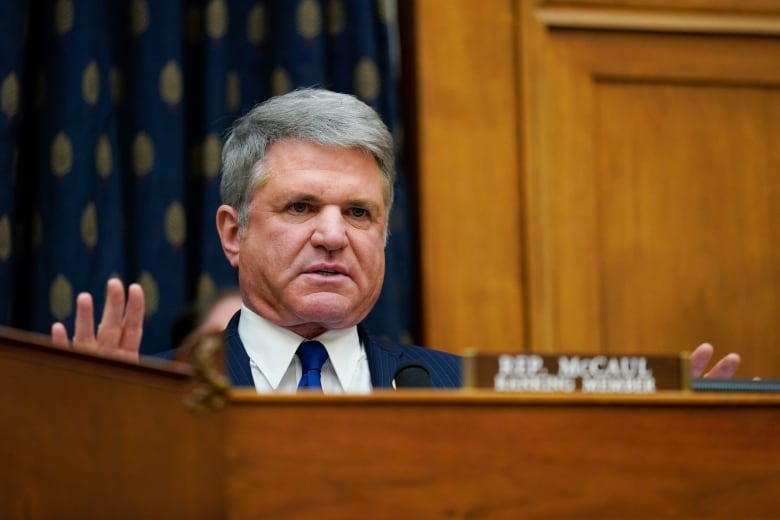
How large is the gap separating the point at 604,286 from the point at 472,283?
0.41 m

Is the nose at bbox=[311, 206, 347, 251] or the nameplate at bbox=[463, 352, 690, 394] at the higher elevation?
the nose at bbox=[311, 206, 347, 251]

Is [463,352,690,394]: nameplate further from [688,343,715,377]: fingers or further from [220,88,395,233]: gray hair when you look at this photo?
[220,88,395,233]: gray hair

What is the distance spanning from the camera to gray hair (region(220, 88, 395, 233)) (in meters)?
2.84

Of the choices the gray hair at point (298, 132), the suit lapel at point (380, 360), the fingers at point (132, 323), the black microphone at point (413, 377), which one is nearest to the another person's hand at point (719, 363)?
the black microphone at point (413, 377)

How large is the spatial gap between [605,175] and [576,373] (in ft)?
7.95

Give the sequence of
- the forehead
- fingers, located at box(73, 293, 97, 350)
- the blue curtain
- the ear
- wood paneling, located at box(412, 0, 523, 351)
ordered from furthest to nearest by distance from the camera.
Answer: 1. wood paneling, located at box(412, 0, 523, 351)
2. the blue curtain
3. the ear
4. the forehead
5. fingers, located at box(73, 293, 97, 350)

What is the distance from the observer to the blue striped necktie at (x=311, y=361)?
265 cm

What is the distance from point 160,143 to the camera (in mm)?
3693

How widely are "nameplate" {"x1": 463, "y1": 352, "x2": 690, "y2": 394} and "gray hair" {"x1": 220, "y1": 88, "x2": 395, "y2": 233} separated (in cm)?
123

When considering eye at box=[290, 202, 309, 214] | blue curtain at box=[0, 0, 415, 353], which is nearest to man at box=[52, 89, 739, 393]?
eye at box=[290, 202, 309, 214]

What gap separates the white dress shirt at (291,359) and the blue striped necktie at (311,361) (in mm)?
16

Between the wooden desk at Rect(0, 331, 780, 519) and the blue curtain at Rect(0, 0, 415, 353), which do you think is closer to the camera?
the wooden desk at Rect(0, 331, 780, 519)

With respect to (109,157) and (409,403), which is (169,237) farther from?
(409,403)

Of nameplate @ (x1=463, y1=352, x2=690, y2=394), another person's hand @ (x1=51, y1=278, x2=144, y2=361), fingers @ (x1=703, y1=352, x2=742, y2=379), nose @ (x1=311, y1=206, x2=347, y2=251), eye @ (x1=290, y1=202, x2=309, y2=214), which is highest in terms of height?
eye @ (x1=290, y1=202, x2=309, y2=214)
